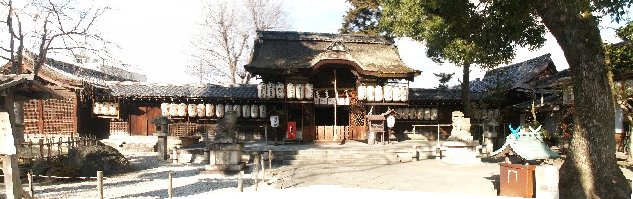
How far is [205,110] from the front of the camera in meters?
25.0

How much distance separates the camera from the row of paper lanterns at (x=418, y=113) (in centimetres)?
2609

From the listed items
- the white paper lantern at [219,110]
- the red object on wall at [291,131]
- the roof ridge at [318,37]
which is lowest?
the red object on wall at [291,131]

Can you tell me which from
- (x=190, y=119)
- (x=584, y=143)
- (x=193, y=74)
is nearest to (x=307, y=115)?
(x=190, y=119)

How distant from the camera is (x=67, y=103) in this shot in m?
24.7

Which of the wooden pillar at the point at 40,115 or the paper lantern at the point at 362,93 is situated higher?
the paper lantern at the point at 362,93

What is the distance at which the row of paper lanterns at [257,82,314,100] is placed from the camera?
23133 millimetres

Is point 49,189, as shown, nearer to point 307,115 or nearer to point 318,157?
point 318,157

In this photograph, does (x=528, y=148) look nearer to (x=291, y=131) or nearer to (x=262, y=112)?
(x=291, y=131)

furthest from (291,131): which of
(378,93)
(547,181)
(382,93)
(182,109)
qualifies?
(547,181)

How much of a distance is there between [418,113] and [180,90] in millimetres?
15452

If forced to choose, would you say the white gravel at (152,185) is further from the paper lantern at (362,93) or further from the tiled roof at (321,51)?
the paper lantern at (362,93)

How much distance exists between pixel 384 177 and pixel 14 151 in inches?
410

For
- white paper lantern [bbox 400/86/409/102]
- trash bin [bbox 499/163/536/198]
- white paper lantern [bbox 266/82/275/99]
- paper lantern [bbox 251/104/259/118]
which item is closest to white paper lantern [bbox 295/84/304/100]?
white paper lantern [bbox 266/82/275/99]

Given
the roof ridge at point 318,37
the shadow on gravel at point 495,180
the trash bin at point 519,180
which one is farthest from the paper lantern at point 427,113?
the trash bin at point 519,180
